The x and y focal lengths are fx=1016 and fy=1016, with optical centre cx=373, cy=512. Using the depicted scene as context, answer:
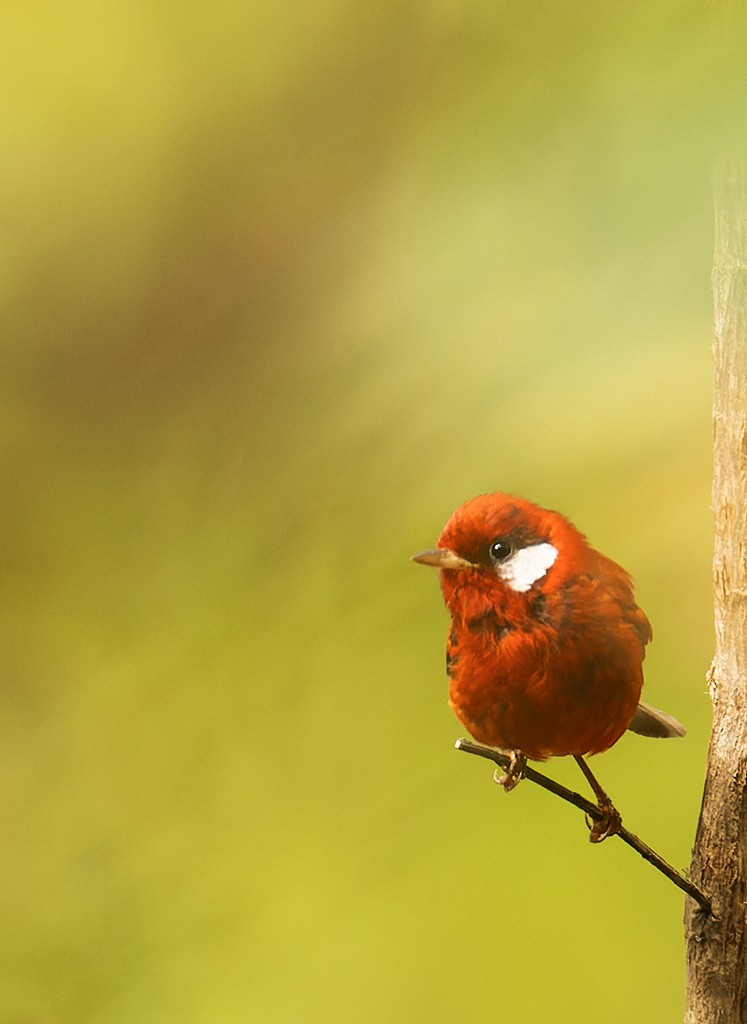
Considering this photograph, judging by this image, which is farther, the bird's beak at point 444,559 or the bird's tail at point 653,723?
the bird's tail at point 653,723

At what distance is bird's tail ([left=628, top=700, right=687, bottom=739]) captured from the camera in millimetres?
648

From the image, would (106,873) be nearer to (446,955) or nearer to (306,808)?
(306,808)

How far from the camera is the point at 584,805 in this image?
1.82 ft

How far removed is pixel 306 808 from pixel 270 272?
0.45 metres

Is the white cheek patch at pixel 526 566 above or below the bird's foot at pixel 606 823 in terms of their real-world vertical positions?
above

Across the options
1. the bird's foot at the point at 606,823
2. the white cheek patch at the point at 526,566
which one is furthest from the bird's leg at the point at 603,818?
the white cheek patch at the point at 526,566

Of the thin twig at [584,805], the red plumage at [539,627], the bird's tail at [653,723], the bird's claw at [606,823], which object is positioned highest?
the red plumage at [539,627]

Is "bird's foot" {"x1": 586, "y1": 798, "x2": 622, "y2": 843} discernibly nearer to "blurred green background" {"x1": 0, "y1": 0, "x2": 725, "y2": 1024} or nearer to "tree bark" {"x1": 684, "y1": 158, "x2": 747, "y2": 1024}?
"tree bark" {"x1": 684, "y1": 158, "x2": 747, "y2": 1024}

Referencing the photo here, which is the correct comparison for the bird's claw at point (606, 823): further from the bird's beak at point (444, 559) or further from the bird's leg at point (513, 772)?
the bird's beak at point (444, 559)

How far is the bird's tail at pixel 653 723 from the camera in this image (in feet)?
2.13

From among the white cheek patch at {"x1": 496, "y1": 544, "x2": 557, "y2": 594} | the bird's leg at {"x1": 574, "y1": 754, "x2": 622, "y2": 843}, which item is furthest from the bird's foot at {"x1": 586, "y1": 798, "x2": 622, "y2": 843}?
the white cheek patch at {"x1": 496, "y1": 544, "x2": 557, "y2": 594}

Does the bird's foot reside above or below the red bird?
below

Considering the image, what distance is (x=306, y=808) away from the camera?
0.86m

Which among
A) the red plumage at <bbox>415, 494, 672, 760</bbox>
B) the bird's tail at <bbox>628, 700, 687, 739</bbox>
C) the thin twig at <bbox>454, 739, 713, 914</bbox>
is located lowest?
the thin twig at <bbox>454, 739, 713, 914</bbox>
